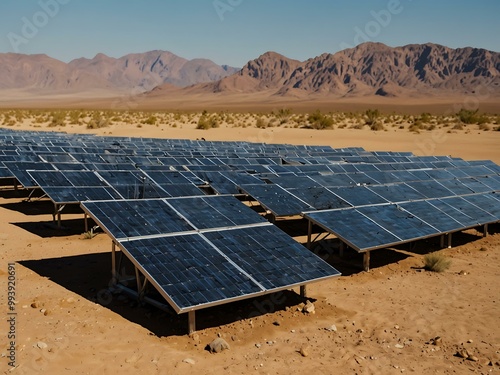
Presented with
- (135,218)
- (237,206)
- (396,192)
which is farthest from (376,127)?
(135,218)

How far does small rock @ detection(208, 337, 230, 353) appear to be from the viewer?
8273mm

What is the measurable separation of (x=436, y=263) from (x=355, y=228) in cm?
207

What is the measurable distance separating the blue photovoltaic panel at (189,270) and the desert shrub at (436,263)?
572 centimetres

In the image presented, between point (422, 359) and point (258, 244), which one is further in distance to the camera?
point (258, 244)

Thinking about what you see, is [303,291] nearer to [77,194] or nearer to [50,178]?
[77,194]

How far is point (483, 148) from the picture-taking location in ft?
144

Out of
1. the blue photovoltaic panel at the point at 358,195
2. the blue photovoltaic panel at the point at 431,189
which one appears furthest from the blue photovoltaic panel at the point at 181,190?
the blue photovoltaic panel at the point at 431,189

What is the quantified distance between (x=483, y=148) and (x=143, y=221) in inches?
1560

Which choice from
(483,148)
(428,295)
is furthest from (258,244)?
(483,148)

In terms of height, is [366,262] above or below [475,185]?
below

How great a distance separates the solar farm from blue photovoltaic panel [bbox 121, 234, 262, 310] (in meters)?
0.02

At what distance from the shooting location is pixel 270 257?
10047 mm

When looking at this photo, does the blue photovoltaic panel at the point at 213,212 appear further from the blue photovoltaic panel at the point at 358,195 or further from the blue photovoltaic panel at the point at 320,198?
the blue photovoltaic panel at the point at 358,195

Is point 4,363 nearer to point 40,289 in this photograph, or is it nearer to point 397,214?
point 40,289
